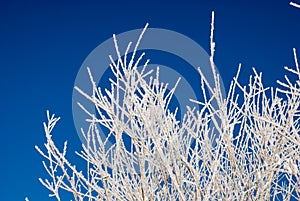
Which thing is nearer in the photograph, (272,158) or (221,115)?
(221,115)

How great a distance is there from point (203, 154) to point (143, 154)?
453 mm

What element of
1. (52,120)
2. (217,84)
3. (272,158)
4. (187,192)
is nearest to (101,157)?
(52,120)

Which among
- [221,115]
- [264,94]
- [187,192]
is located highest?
[264,94]

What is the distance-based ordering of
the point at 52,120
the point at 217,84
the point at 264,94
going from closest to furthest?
the point at 217,84
the point at 52,120
the point at 264,94

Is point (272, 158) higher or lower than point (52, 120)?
→ lower

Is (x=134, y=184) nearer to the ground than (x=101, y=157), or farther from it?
nearer to the ground

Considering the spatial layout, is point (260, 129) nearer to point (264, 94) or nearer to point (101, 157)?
point (264, 94)

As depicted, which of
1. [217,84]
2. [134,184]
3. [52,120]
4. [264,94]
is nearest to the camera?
[217,84]

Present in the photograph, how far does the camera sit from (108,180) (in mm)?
2549

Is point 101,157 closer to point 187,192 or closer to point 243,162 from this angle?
point 187,192

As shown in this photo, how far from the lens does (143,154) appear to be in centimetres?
245

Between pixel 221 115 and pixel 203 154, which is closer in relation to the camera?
pixel 221 115

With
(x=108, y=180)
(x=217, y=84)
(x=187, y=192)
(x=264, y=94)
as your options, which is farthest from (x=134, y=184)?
(x=264, y=94)

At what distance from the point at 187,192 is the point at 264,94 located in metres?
0.76
